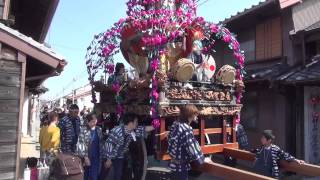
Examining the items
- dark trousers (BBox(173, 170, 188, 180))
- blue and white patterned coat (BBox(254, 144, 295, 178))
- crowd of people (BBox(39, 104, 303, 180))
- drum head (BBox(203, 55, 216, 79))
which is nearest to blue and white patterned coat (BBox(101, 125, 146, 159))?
crowd of people (BBox(39, 104, 303, 180))

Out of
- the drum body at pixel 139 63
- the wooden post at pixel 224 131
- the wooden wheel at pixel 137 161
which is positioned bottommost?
the wooden wheel at pixel 137 161

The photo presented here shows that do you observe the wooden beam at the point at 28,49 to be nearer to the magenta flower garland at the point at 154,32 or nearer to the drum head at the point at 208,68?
the magenta flower garland at the point at 154,32

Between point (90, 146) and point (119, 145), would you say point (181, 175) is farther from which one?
point (90, 146)

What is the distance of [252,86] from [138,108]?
6.88m

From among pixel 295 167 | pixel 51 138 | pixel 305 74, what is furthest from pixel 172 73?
pixel 305 74

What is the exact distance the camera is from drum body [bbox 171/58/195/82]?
211 inches

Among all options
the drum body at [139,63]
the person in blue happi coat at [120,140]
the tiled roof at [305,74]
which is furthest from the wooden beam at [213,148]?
the tiled roof at [305,74]

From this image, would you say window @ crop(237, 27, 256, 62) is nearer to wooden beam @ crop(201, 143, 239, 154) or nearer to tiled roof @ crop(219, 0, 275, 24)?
tiled roof @ crop(219, 0, 275, 24)

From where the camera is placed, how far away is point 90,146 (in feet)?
20.0

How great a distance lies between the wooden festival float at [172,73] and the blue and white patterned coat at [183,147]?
285 millimetres

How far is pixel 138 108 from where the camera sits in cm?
574

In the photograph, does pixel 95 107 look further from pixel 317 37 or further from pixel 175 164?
pixel 317 37

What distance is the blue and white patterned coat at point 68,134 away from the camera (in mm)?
6434

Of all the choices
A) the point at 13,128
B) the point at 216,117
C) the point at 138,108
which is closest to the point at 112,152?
the point at 138,108
